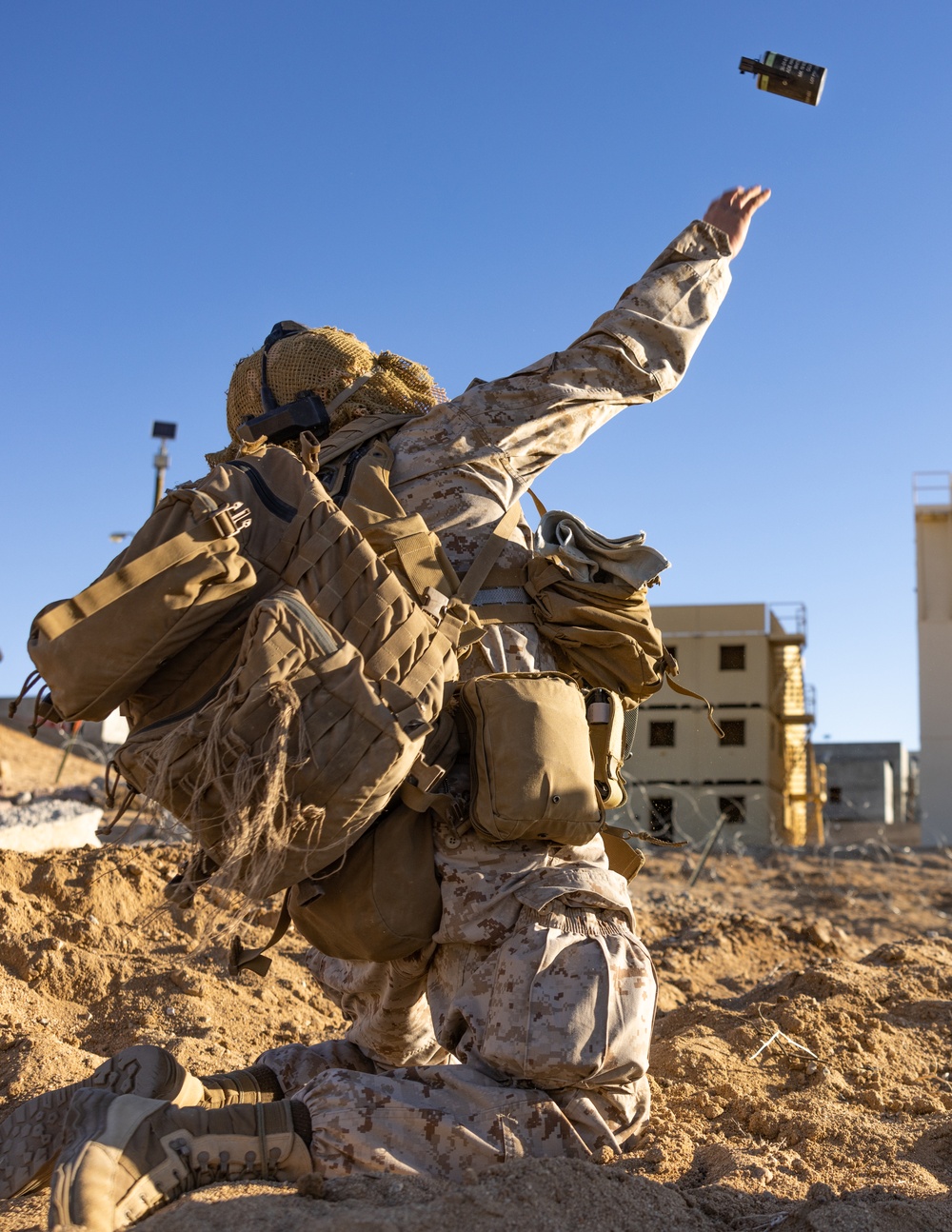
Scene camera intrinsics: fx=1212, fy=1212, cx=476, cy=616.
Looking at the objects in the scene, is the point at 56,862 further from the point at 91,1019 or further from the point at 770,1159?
the point at 770,1159

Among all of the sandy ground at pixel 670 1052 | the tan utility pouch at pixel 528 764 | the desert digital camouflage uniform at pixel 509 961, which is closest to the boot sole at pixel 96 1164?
the sandy ground at pixel 670 1052

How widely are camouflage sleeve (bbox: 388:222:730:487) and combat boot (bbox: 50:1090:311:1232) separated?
1587 mm

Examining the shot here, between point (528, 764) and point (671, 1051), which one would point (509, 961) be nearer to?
point (528, 764)

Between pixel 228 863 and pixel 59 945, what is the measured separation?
78.9 inches

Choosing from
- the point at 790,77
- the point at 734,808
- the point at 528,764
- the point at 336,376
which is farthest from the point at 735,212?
the point at 734,808

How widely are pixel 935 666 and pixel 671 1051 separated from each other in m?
17.9

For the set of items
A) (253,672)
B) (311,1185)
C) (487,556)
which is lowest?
(311,1185)

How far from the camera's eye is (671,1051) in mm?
3881

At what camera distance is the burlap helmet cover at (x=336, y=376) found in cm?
342

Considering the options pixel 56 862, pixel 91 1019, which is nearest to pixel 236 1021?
pixel 91 1019

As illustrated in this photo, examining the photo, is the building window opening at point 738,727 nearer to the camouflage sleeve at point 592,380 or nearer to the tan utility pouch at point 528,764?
the camouflage sleeve at point 592,380

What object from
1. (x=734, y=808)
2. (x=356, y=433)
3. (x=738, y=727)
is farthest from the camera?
(x=738, y=727)

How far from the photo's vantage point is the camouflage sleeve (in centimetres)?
313

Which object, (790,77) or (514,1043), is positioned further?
(790,77)
